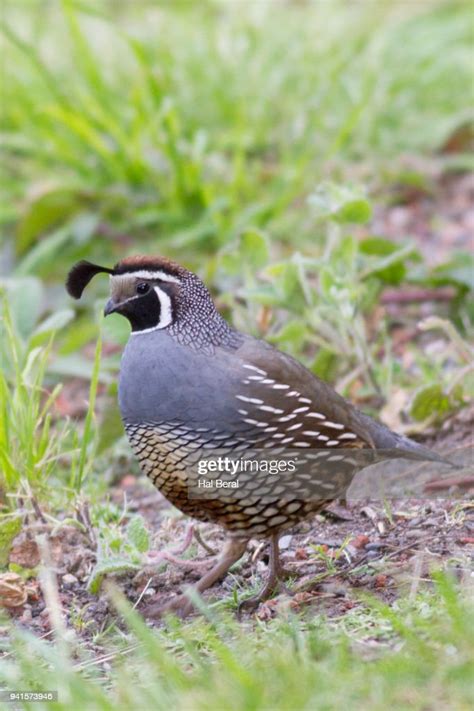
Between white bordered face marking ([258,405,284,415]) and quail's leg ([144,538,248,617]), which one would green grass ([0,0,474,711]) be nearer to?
quail's leg ([144,538,248,617])

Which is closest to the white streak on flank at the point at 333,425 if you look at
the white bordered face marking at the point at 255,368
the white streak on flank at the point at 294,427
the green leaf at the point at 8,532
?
the white streak on flank at the point at 294,427

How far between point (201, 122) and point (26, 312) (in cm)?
262

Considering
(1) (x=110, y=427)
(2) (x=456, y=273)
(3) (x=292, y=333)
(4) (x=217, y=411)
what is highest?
(2) (x=456, y=273)

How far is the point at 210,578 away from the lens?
3.82 m

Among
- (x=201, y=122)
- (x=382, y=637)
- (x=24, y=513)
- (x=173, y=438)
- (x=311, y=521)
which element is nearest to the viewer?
(x=382, y=637)

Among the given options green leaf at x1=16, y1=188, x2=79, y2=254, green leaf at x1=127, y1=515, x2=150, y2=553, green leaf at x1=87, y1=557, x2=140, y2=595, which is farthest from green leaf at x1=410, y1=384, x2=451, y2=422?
green leaf at x1=16, y1=188, x2=79, y2=254

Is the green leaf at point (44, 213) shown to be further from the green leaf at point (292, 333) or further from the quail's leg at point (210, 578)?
the quail's leg at point (210, 578)

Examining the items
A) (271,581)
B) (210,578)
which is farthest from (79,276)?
(271,581)

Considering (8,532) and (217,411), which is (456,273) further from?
(8,532)

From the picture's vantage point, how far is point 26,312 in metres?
5.38

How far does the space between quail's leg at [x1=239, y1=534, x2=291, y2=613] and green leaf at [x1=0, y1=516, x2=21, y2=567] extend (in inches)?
33.2

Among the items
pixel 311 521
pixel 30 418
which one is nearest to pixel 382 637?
pixel 311 521

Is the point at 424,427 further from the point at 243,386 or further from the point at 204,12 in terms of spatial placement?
the point at 204,12

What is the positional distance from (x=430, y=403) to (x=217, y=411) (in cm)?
141
